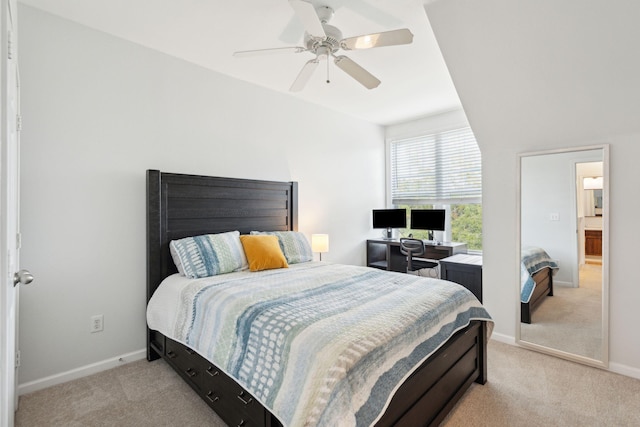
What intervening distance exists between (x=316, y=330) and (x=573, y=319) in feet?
8.27

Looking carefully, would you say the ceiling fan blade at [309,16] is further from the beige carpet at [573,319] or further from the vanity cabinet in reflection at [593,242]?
the beige carpet at [573,319]

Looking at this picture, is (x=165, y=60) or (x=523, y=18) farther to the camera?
(x=165, y=60)

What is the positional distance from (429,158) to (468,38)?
2565 mm

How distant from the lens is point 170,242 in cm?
270

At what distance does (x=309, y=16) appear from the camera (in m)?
1.74

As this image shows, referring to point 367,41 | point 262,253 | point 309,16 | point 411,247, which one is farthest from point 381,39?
point 411,247

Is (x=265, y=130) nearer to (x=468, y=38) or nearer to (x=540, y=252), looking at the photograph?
(x=468, y=38)

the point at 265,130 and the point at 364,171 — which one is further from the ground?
the point at 265,130

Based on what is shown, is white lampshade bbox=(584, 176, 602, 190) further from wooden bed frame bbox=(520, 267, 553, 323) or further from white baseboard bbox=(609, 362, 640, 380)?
white baseboard bbox=(609, 362, 640, 380)

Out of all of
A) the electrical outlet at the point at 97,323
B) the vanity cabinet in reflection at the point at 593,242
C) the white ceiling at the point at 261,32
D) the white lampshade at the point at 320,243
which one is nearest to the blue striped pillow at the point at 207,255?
the electrical outlet at the point at 97,323

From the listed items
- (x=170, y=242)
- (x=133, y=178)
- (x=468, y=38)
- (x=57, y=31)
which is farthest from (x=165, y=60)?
(x=468, y=38)

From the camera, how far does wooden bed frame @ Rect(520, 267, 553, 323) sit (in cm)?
281

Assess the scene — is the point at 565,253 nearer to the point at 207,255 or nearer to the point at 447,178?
the point at 447,178

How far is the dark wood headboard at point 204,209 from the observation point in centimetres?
264
